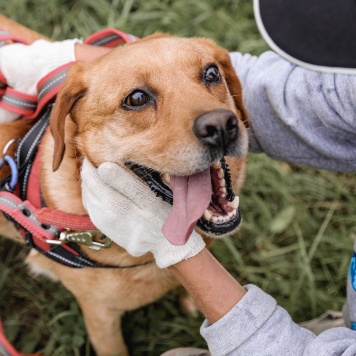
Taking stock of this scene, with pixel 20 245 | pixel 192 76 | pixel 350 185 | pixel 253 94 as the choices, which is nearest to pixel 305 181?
pixel 350 185

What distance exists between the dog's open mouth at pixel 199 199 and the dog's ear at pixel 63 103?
0.31 meters

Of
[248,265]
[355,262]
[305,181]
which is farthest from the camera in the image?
[305,181]

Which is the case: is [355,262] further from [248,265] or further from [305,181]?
[305,181]

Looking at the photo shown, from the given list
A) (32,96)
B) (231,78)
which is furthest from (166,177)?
(32,96)

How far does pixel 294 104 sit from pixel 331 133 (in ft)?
0.76

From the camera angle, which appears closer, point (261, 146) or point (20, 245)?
point (261, 146)

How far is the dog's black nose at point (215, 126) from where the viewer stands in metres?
1.84

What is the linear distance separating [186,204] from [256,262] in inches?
62.9

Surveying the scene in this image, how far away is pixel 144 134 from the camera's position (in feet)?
6.73

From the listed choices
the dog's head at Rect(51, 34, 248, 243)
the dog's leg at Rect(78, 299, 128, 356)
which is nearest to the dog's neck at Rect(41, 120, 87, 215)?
the dog's head at Rect(51, 34, 248, 243)

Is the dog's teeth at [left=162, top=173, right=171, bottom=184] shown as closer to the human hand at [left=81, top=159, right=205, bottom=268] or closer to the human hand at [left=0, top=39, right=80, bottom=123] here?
the human hand at [left=81, top=159, right=205, bottom=268]

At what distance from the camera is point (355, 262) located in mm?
2387

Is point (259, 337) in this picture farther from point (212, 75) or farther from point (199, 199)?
point (212, 75)

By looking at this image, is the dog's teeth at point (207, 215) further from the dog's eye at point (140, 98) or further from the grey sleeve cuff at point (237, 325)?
the dog's eye at point (140, 98)
